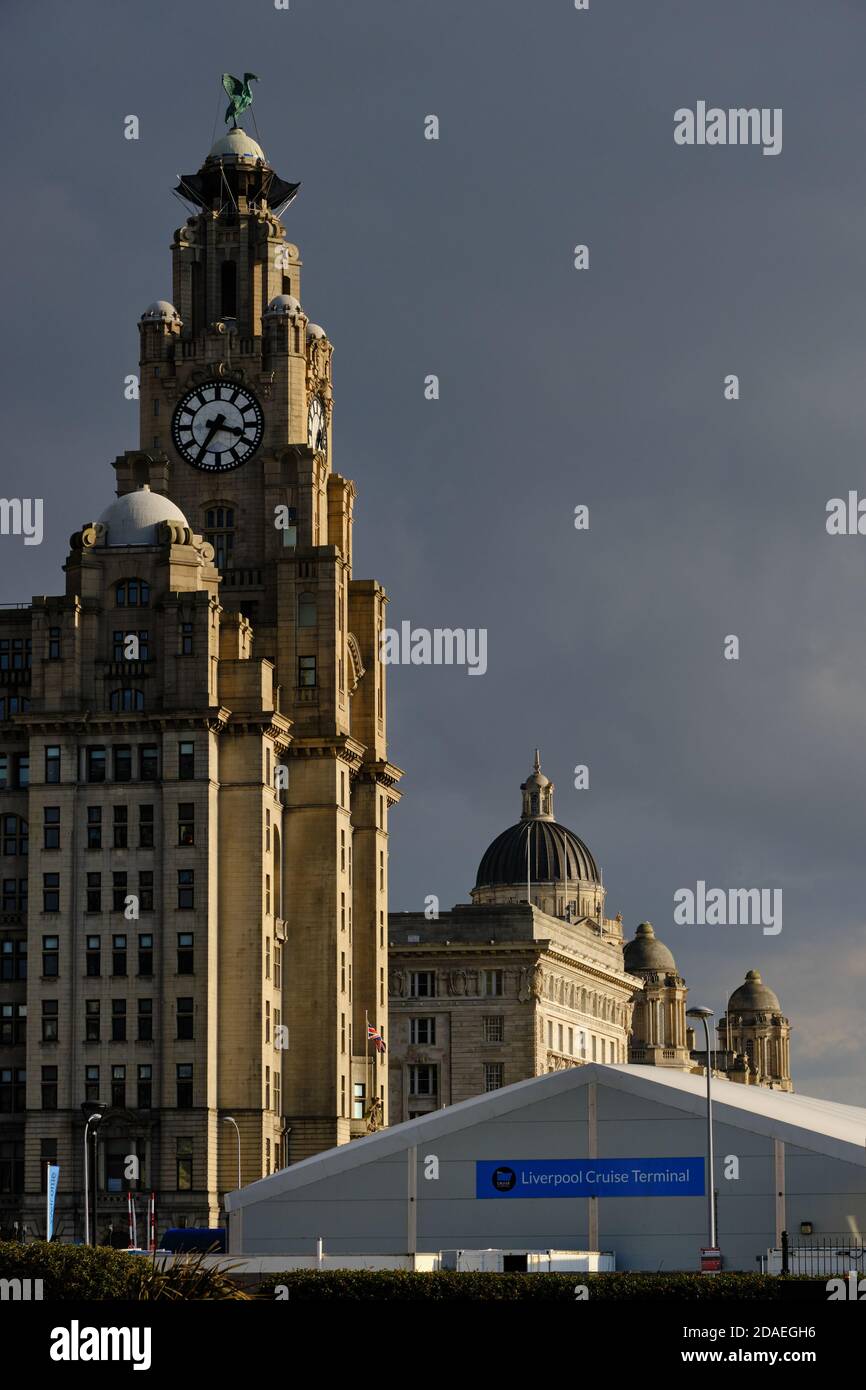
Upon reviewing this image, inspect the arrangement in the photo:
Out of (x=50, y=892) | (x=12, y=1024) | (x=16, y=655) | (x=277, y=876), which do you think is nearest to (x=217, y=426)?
(x=16, y=655)

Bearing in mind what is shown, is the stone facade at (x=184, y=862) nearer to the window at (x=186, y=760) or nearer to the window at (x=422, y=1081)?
the window at (x=186, y=760)

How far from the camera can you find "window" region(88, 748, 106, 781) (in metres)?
143

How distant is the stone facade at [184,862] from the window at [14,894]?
0.44 feet

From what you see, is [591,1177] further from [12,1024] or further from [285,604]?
[285,604]

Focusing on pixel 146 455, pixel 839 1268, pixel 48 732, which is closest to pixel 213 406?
pixel 146 455

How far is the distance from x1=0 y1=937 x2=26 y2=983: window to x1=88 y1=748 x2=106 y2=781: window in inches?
439

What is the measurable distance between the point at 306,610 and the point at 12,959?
2862 cm

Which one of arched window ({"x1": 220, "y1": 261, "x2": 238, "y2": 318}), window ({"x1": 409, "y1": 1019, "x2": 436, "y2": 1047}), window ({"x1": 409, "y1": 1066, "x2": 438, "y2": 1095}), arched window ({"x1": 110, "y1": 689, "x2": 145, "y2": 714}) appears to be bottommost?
window ({"x1": 409, "y1": 1066, "x2": 438, "y2": 1095})

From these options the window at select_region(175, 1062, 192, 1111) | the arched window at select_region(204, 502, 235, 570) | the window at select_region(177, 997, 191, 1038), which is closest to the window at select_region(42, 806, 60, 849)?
the window at select_region(177, 997, 191, 1038)

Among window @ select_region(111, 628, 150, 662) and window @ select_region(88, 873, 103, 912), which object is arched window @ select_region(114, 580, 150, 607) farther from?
window @ select_region(88, 873, 103, 912)

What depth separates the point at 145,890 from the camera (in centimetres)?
14162

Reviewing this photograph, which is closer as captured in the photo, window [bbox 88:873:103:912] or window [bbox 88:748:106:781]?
window [bbox 88:873:103:912]

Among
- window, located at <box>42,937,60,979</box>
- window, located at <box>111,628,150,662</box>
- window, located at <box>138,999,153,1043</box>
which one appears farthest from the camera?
window, located at <box>111,628,150,662</box>

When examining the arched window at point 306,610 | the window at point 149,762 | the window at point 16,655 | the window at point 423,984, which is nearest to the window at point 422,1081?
the window at point 423,984
